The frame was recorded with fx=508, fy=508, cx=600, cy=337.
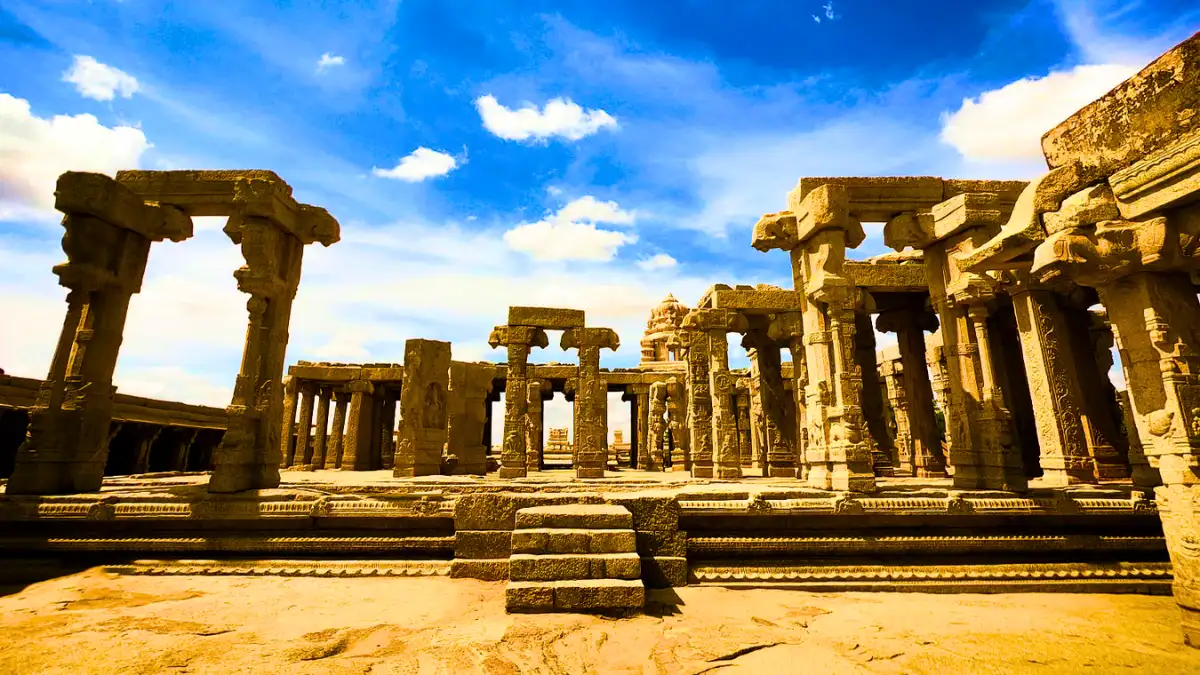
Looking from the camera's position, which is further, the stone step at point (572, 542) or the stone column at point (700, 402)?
the stone column at point (700, 402)

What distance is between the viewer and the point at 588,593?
477 centimetres

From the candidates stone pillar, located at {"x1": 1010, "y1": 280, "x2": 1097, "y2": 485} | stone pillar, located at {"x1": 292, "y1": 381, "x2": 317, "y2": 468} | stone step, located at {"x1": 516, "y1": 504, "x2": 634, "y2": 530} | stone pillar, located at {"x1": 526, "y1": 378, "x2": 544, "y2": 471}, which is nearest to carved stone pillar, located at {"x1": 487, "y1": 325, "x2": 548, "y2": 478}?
stone pillar, located at {"x1": 526, "y1": 378, "x2": 544, "y2": 471}

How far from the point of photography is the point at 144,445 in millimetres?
19156

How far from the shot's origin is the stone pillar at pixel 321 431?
76.6 feet

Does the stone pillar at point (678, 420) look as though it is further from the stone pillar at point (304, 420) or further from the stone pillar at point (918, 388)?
the stone pillar at point (304, 420)

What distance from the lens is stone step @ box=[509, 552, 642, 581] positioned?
16.5ft

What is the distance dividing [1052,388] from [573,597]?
10752 mm

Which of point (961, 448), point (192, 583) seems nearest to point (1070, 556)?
point (961, 448)

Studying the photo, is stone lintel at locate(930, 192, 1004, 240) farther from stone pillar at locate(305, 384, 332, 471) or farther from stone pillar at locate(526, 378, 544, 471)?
stone pillar at locate(305, 384, 332, 471)

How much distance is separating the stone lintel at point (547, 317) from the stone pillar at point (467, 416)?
4.16 meters

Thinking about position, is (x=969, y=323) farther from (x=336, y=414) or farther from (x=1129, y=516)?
(x=336, y=414)

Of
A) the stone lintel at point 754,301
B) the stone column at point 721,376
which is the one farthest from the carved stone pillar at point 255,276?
the stone lintel at point 754,301

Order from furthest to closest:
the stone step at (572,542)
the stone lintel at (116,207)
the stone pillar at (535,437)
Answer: the stone pillar at (535,437) < the stone lintel at (116,207) < the stone step at (572,542)

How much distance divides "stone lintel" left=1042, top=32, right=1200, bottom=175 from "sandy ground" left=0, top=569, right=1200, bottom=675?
419 cm
